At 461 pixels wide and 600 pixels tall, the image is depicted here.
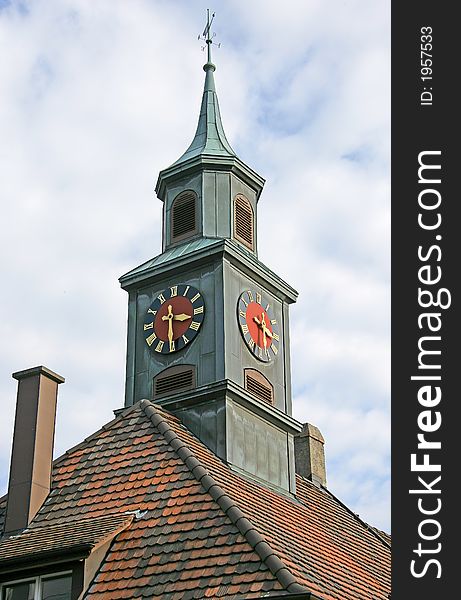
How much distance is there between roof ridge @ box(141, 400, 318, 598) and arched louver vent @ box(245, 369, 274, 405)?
1.89m

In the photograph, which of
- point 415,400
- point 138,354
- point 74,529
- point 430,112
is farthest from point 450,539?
point 138,354

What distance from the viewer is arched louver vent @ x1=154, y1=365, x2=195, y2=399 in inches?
760

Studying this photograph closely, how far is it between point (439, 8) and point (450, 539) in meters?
6.19

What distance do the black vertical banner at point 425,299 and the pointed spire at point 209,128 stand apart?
9.18m

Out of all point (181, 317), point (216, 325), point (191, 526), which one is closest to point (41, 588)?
point (191, 526)

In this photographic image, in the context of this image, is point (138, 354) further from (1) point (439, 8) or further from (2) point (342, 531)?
(1) point (439, 8)

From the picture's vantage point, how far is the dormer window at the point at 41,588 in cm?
1461

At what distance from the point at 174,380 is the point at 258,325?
1.93 m

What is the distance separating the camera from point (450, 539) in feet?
37.7

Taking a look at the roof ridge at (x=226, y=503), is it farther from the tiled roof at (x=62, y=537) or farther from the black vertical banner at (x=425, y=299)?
the black vertical banner at (x=425, y=299)

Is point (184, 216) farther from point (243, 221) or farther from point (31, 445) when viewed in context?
point (31, 445)

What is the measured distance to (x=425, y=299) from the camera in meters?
12.4

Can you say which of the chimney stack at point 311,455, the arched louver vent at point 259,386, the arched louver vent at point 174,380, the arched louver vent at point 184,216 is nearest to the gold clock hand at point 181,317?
the arched louver vent at point 174,380

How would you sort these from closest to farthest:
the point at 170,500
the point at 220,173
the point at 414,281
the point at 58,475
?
the point at 414,281
the point at 170,500
the point at 58,475
the point at 220,173
